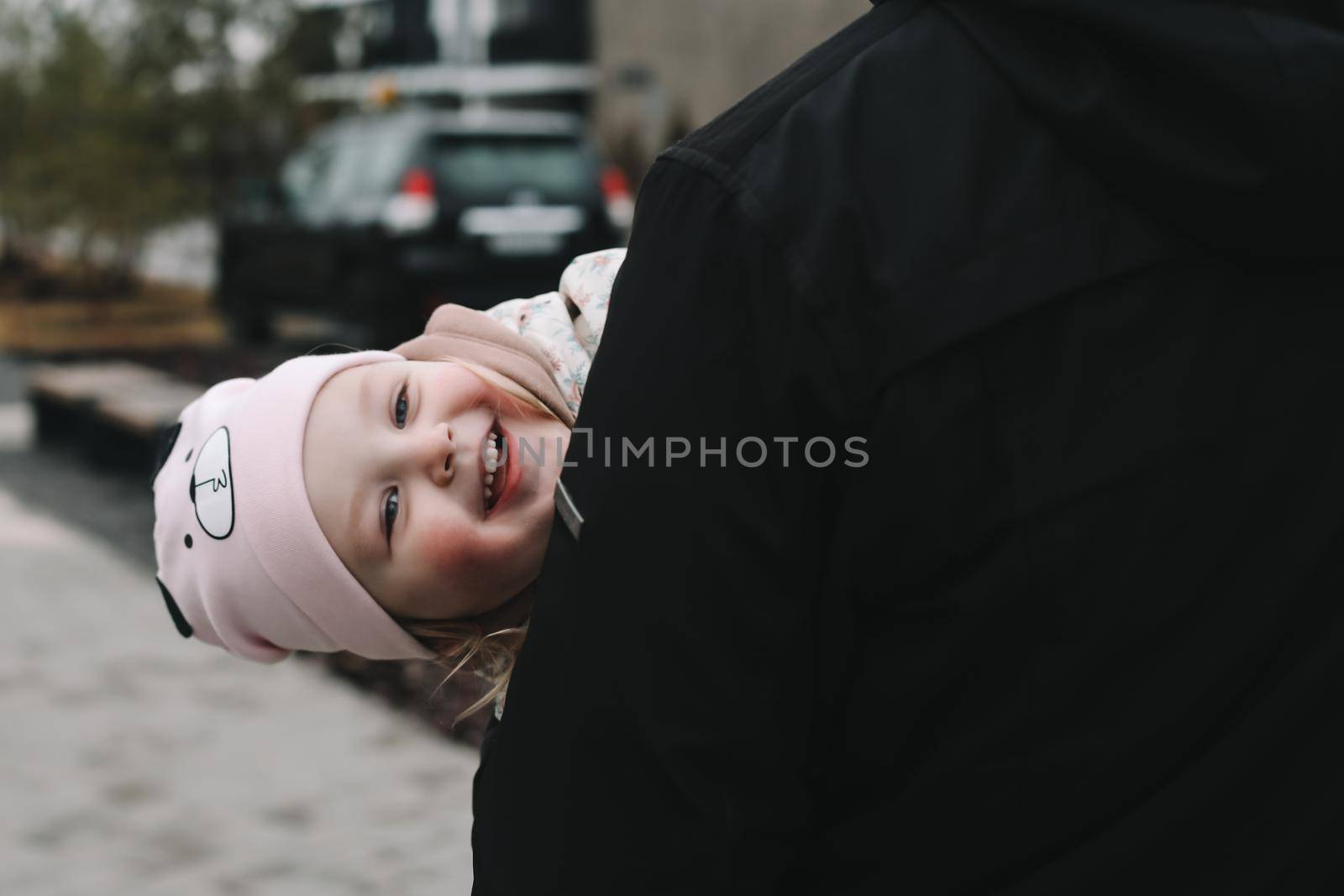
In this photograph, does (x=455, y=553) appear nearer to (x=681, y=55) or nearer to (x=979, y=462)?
(x=979, y=462)

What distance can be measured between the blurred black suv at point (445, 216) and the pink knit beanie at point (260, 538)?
29.3ft

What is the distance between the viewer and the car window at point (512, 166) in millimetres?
11625

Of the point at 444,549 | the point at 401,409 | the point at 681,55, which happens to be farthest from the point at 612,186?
the point at 681,55

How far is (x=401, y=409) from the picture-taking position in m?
1.68

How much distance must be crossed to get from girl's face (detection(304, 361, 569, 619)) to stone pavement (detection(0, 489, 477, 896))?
1.88 meters

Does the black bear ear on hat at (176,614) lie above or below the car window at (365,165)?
below

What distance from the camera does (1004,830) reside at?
41.3 inches

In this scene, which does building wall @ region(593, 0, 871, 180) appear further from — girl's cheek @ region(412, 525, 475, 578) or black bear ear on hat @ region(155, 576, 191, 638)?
girl's cheek @ region(412, 525, 475, 578)

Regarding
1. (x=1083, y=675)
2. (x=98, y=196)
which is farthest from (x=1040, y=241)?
(x=98, y=196)

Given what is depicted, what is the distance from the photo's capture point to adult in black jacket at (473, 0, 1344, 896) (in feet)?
3.07

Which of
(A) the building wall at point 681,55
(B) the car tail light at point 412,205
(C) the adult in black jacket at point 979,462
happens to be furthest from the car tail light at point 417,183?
(A) the building wall at point 681,55

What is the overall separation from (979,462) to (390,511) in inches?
33.5

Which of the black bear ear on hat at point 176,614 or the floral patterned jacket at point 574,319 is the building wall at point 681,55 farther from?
the floral patterned jacket at point 574,319

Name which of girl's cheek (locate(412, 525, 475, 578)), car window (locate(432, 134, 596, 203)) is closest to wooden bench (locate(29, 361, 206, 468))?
car window (locate(432, 134, 596, 203))
